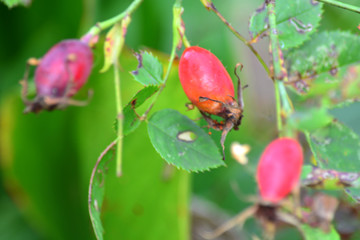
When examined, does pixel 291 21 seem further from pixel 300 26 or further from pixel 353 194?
pixel 353 194

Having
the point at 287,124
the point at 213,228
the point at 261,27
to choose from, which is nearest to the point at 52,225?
the point at 213,228

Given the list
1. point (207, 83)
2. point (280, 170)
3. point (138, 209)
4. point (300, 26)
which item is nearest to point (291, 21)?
point (300, 26)

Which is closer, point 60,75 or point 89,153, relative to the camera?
point 60,75

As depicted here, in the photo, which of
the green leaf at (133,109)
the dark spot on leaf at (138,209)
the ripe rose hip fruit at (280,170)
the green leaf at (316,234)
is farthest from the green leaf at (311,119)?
the dark spot on leaf at (138,209)

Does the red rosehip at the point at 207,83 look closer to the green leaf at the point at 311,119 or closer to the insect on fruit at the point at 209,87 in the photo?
the insect on fruit at the point at 209,87

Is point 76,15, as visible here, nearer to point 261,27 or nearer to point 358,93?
point 261,27

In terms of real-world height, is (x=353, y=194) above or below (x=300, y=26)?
below

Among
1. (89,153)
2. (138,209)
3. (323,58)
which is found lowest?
(138,209)
